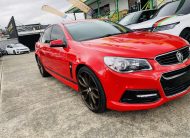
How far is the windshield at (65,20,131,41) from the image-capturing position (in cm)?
387

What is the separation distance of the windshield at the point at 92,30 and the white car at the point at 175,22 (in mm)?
1533

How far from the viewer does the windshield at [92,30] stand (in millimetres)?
3865

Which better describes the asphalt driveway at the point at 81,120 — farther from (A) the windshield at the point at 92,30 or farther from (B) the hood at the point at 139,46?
(A) the windshield at the point at 92,30

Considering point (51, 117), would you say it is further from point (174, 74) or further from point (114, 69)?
point (174, 74)

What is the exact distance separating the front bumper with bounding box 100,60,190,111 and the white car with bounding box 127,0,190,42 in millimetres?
2512

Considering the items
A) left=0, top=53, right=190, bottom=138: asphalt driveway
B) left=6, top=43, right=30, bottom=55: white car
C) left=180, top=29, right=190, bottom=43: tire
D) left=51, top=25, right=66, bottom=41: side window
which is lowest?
left=6, top=43, right=30, bottom=55: white car

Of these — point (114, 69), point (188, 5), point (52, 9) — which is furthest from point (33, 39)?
point (114, 69)

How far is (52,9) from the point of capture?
28.4m

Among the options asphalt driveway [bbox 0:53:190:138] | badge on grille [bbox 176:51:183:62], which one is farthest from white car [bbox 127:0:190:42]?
badge on grille [bbox 176:51:183:62]

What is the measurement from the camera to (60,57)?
4.07 meters

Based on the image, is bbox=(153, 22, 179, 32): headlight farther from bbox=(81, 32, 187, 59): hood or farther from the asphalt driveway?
the asphalt driveway

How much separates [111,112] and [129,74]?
0.87m

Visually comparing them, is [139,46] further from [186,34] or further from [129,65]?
[186,34]

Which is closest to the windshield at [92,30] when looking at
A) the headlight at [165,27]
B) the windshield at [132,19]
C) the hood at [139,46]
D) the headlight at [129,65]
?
the hood at [139,46]
